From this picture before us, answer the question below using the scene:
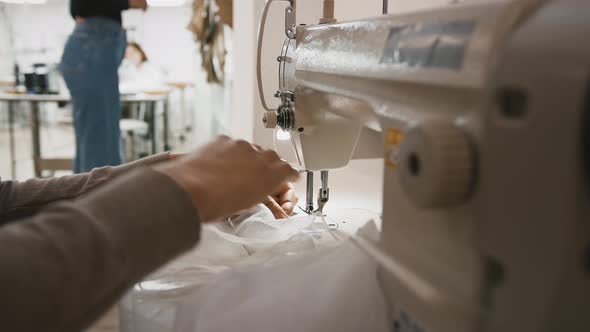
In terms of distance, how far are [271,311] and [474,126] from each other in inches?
10.1

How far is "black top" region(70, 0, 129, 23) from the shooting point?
2.55 metres

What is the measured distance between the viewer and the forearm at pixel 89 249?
1.17 ft

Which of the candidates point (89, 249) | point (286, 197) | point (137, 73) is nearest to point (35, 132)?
point (137, 73)

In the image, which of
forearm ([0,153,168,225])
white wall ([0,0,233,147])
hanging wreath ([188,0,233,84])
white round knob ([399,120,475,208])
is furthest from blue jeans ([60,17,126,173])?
white wall ([0,0,233,147])

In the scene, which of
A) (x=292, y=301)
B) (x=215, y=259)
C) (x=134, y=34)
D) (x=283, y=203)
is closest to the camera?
(x=292, y=301)

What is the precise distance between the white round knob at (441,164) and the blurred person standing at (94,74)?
8.13ft

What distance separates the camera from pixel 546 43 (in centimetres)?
30

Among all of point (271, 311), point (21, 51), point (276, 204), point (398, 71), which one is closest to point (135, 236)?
point (271, 311)

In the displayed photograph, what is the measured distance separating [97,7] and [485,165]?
2.58m

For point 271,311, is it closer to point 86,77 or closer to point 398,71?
point 398,71

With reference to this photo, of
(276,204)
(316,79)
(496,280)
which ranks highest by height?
(316,79)

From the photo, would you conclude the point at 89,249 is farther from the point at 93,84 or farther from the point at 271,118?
the point at 93,84

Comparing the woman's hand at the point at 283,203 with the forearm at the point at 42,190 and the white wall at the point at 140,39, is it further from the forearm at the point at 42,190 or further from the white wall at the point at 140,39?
the white wall at the point at 140,39

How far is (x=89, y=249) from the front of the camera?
38 cm
